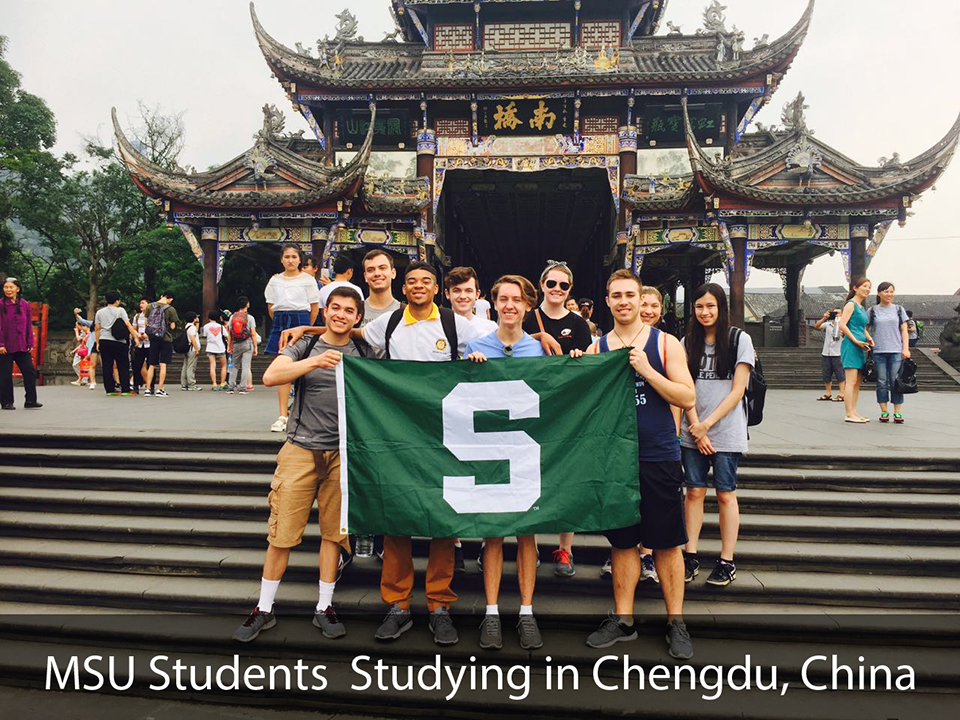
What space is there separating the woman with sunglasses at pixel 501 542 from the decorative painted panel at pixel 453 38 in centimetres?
1724

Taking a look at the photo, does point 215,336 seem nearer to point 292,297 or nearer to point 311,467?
point 292,297

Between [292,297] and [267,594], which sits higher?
[292,297]

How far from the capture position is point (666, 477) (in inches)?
114

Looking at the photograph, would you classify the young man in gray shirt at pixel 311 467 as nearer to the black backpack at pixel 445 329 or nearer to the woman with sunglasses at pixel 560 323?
the black backpack at pixel 445 329

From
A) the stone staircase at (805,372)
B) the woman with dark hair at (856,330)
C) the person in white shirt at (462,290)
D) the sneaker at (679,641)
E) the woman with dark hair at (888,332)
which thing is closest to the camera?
the sneaker at (679,641)

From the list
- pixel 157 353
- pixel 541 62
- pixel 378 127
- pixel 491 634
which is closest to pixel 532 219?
pixel 541 62

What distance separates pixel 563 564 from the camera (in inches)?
139

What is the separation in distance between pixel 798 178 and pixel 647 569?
1501cm

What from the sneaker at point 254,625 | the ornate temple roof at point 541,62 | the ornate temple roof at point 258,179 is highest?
the ornate temple roof at point 541,62

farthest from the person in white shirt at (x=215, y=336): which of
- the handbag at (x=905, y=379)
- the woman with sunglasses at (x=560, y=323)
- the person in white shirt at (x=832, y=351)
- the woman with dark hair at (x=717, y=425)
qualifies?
the person in white shirt at (x=832, y=351)

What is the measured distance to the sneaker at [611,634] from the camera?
9.49ft

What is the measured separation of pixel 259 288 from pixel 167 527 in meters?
18.5

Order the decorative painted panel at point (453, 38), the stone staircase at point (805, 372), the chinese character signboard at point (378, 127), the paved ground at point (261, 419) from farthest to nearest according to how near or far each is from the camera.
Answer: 1. the decorative painted panel at point (453, 38)
2. the chinese character signboard at point (378, 127)
3. the stone staircase at point (805, 372)
4. the paved ground at point (261, 419)

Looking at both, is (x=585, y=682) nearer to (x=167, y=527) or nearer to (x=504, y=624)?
(x=504, y=624)
